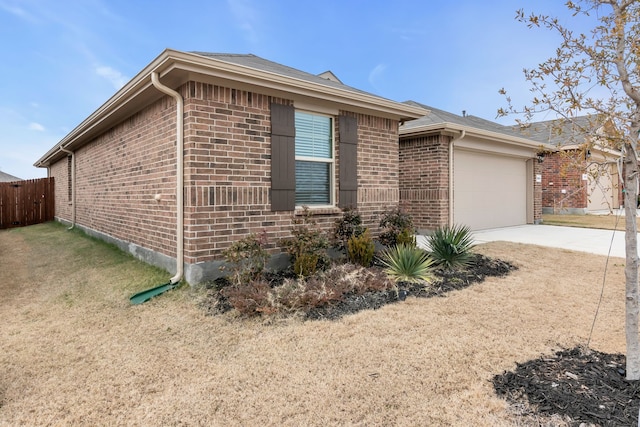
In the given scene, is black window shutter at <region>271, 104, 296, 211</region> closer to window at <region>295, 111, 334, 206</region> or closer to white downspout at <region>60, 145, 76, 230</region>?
window at <region>295, 111, 334, 206</region>

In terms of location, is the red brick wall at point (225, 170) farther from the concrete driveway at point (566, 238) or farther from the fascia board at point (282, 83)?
the concrete driveway at point (566, 238)

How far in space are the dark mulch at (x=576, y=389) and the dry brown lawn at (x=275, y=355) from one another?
0.15 m

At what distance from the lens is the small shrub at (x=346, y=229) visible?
20.1 feet

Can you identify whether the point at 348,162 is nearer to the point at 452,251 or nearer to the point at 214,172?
the point at 452,251

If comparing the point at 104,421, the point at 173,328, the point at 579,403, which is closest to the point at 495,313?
the point at 579,403

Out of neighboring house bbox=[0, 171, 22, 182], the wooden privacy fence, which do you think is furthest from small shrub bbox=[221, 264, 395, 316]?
neighboring house bbox=[0, 171, 22, 182]

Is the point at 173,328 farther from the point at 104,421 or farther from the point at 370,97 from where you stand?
the point at 370,97

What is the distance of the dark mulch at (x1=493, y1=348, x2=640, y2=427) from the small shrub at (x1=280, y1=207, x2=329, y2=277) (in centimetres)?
297

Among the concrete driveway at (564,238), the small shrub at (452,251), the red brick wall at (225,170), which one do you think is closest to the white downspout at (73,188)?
the red brick wall at (225,170)

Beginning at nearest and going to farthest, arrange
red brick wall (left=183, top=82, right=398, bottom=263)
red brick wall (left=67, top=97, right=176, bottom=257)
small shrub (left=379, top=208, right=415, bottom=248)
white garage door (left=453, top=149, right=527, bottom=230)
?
red brick wall (left=183, top=82, right=398, bottom=263) < red brick wall (left=67, top=97, right=176, bottom=257) < small shrub (left=379, top=208, right=415, bottom=248) < white garage door (left=453, top=149, right=527, bottom=230)

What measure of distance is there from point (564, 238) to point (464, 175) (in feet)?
9.67

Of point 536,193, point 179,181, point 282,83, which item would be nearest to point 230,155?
point 179,181

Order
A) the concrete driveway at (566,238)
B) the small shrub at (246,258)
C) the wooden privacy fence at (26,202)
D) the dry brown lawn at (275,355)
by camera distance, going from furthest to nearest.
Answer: the wooden privacy fence at (26,202) → the concrete driveway at (566,238) → the small shrub at (246,258) → the dry brown lawn at (275,355)

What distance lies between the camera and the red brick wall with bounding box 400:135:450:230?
912 centimetres
